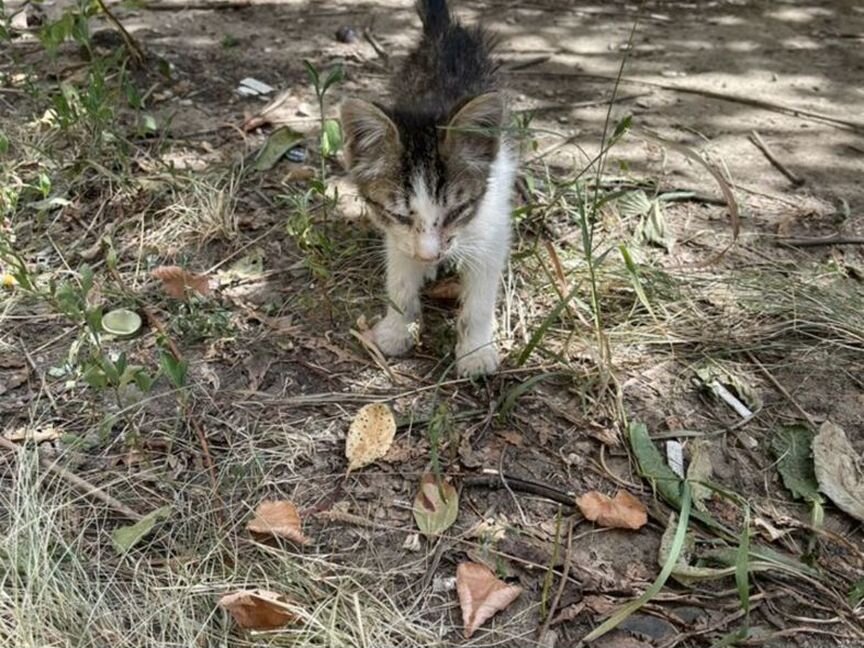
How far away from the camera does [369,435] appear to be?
249cm

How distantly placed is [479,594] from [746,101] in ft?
10.7

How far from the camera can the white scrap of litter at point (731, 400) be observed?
2.64 metres

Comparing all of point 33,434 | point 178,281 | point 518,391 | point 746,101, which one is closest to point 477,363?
point 518,391

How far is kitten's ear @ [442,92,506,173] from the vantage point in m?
2.44

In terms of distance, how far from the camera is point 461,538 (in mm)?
2268

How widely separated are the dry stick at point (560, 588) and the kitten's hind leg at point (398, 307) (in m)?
0.90

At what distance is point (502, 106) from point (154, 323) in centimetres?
146

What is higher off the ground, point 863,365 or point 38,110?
point 38,110

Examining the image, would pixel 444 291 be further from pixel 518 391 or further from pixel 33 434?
pixel 33 434

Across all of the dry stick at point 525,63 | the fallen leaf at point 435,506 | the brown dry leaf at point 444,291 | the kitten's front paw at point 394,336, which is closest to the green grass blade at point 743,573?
the fallen leaf at point 435,506

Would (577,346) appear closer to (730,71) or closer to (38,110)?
(730,71)

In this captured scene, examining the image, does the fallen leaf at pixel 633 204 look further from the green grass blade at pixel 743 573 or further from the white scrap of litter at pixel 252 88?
the white scrap of litter at pixel 252 88

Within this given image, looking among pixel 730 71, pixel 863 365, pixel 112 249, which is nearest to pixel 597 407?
pixel 863 365

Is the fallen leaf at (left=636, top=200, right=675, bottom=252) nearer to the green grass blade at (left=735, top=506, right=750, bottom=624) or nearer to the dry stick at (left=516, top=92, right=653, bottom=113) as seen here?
the dry stick at (left=516, top=92, right=653, bottom=113)
